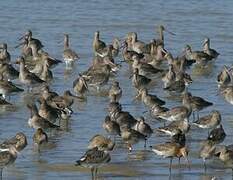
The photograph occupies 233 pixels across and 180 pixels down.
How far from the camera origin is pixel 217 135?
18672 mm

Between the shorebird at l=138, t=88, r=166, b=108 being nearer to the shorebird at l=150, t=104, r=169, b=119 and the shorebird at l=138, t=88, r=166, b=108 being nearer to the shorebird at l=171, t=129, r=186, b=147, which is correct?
the shorebird at l=150, t=104, r=169, b=119

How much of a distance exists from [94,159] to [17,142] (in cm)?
181

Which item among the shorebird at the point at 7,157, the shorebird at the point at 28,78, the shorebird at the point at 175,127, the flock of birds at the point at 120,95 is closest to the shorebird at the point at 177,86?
the flock of birds at the point at 120,95

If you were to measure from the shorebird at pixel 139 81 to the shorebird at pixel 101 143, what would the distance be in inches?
230

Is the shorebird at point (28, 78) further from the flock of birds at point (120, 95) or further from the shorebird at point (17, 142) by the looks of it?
the shorebird at point (17, 142)

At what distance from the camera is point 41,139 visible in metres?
18.3

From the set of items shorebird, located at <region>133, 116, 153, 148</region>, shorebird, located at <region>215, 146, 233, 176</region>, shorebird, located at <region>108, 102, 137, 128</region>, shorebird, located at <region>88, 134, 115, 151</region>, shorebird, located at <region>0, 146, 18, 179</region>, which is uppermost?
shorebird, located at <region>0, 146, 18, 179</region>

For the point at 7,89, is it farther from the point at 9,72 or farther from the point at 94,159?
the point at 94,159

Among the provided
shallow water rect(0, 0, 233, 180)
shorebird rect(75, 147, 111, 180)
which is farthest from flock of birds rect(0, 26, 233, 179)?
shallow water rect(0, 0, 233, 180)

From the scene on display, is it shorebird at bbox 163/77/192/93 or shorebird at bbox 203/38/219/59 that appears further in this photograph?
shorebird at bbox 203/38/219/59

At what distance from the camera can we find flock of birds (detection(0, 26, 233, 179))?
1744 cm

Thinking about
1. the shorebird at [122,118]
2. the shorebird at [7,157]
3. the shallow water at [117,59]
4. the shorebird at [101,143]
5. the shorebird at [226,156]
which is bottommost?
the shallow water at [117,59]

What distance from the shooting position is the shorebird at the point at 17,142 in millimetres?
17516

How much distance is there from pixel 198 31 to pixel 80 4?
6.63 m
